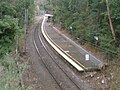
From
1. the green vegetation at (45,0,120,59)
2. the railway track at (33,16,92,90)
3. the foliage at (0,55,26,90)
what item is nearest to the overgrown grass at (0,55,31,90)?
the foliage at (0,55,26,90)

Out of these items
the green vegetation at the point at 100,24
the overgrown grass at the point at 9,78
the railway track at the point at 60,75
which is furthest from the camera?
the green vegetation at the point at 100,24

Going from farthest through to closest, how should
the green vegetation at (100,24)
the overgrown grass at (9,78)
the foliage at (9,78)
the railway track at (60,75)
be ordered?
1. the green vegetation at (100,24)
2. the railway track at (60,75)
3. the overgrown grass at (9,78)
4. the foliage at (9,78)

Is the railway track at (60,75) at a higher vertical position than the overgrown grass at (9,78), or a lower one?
lower

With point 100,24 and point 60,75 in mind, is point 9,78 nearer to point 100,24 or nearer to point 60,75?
point 60,75

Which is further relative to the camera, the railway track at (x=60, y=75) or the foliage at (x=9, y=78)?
the railway track at (x=60, y=75)

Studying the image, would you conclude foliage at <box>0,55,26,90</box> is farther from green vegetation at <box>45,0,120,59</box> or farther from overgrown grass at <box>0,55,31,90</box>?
green vegetation at <box>45,0,120,59</box>

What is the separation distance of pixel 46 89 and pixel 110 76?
4734mm

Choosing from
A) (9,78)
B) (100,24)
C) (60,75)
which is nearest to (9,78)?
(9,78)

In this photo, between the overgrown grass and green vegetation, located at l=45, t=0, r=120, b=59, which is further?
green vegetation, located at l=45, t=0, r=120, b=59

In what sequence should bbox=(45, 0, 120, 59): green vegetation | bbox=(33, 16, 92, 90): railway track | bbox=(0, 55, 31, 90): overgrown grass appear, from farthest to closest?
bbox=(45, 0, 120, 59): green vegetation
bbox=(33, 16, 92, 90): railway track
bbox=(0, 55, 31, 90): overgrown grass

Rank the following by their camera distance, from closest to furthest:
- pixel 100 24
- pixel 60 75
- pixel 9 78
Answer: pixel 9 78 → pixel 60 75 → pixel 100 24

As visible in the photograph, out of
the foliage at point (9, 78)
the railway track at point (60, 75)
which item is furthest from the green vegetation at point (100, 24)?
the foliage at point (9, 78)

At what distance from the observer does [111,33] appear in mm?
24219

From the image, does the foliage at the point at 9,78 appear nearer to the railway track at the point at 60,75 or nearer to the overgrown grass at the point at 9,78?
the overgrown grass at the point at 9,78
